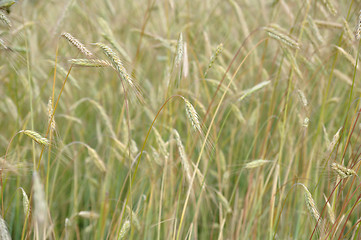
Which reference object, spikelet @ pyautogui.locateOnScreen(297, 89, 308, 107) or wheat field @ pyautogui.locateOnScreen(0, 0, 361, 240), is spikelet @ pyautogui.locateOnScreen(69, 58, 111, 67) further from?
spikelet @ pyautogui.locateOnScreen(297, 89, 308, 107)

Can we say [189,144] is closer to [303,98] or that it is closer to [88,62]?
[303,98]

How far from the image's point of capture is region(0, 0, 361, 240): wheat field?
1.88 metres

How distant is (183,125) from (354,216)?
1334 mm

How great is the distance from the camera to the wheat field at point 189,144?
6.18ft

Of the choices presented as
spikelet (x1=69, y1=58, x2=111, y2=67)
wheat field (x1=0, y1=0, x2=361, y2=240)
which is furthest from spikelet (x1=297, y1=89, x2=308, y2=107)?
spikelet (x1=69, y1=58, x2=111, y2=67)

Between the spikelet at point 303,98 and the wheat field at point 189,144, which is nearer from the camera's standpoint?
the wheat field at point 189,144

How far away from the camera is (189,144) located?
2.45 metres

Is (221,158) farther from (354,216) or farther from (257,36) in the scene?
(257,36)

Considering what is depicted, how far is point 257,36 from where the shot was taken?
164 inches

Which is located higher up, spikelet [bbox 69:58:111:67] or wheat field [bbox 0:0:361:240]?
spikelet [bbox 69:58:111:67]

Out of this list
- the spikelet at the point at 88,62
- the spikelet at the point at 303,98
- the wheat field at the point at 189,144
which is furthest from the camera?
the spikelet at the point at 303,98

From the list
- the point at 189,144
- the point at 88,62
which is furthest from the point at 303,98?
the point at 88,62

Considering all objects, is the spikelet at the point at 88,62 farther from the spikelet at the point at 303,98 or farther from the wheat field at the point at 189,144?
Result: the spikelet at the point at 303,98

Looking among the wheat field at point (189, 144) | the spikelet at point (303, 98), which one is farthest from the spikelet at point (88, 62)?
the spikelet at point (303, 98)
